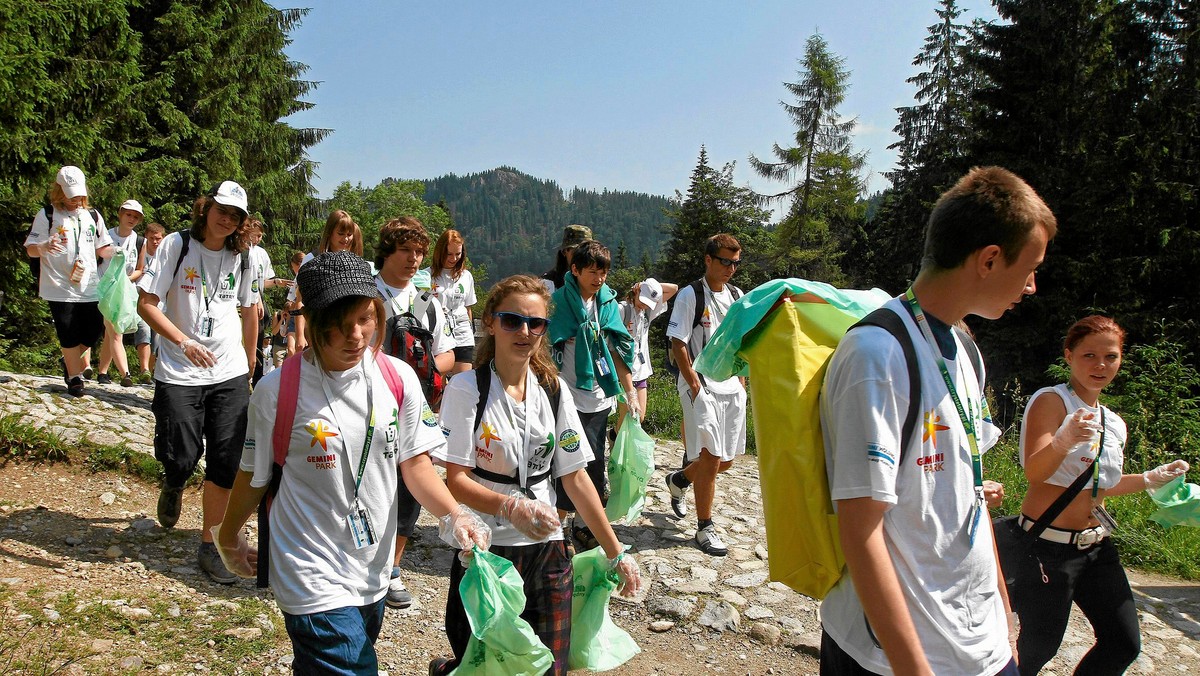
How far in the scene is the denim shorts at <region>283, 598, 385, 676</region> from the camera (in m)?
2.40

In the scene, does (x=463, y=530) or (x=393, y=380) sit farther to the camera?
(x=393, y=380)

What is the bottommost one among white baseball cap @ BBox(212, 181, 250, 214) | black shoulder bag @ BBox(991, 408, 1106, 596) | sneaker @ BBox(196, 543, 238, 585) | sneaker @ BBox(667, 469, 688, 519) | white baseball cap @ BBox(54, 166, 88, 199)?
sneaker @ BBox(196, 543, 238, 585)

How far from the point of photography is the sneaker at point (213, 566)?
15.2 feet

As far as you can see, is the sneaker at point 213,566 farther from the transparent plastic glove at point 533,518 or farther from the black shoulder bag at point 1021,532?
the black shoulder bag at point 1021,532

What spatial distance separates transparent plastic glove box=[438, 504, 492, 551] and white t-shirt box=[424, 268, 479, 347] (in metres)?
3.45

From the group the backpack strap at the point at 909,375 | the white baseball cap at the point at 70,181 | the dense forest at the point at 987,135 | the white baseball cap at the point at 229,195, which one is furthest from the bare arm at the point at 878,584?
the dense forest at the point at 987,135

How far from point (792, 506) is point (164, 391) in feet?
13.2

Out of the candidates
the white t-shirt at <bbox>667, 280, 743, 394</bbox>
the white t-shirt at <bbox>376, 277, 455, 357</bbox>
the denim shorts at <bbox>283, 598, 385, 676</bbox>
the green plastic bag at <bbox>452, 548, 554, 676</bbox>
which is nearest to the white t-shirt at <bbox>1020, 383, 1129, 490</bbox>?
the green plastic bag at <bbox>452, 548, 554, 676</bbox>

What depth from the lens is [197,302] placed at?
4.61m

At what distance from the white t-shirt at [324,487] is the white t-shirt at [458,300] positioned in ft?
10.8

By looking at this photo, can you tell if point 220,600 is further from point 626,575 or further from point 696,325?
point 696,325

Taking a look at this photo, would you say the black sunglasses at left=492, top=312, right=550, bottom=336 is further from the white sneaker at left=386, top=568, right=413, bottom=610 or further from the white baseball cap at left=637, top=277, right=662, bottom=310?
the white baseball cap at left=637, top=277, right=662, bottom=310

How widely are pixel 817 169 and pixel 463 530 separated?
40428 millimetres

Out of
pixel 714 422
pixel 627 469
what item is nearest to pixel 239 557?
pixel 627 469
